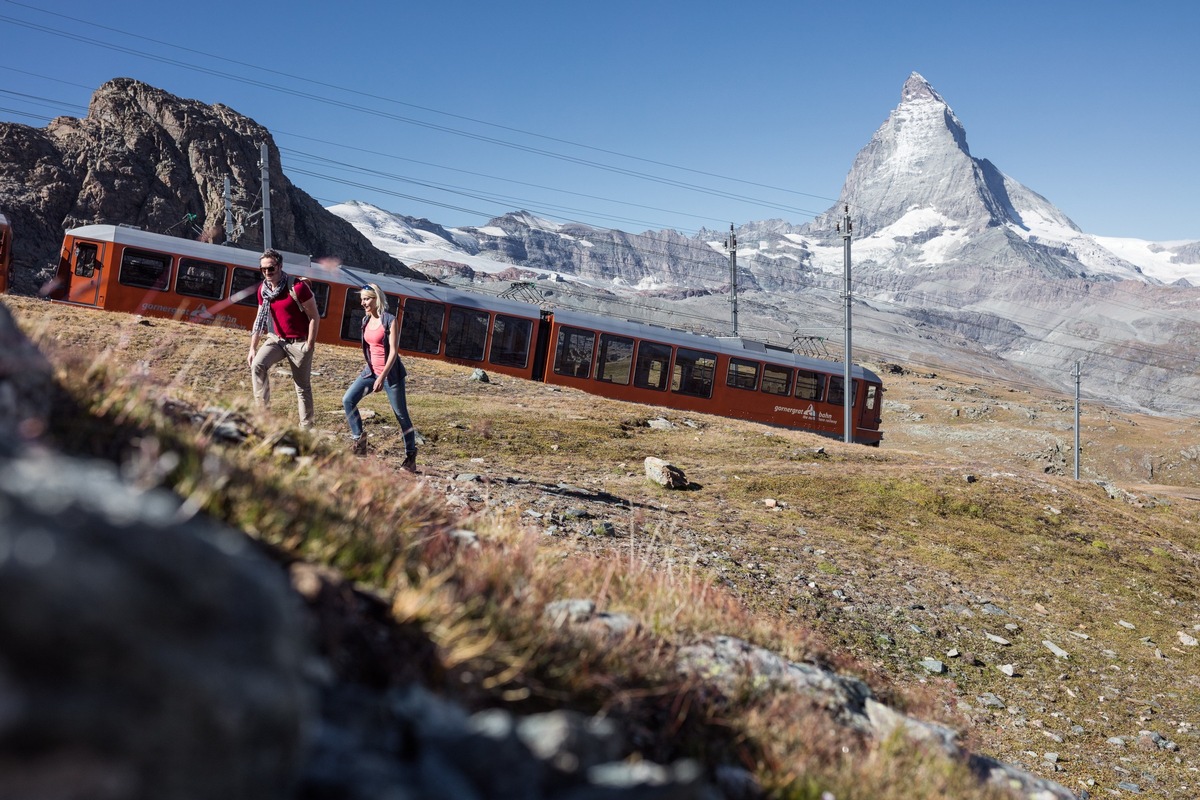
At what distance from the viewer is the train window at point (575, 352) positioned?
28.5m

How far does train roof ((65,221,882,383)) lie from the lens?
26.0 metres

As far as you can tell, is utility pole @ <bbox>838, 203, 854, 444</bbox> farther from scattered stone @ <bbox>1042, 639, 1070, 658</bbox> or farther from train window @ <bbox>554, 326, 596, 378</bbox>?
scattered stone @ <bbox>1042, 639, 1070, 658</bbox>

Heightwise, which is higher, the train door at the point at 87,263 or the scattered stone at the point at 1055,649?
the train door at the point at 87,263

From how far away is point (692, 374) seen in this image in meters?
29.2

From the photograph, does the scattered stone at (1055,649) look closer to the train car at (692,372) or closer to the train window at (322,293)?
the train car at (692,372)

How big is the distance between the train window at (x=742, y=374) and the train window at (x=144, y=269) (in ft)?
69.5

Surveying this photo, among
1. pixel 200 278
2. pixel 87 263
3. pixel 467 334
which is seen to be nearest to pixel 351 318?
pixel 467 334

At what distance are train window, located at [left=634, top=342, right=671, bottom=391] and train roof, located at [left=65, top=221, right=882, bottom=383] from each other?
15.0 inches

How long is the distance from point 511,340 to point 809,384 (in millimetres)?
12659

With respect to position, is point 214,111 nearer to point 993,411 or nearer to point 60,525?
point 993,411

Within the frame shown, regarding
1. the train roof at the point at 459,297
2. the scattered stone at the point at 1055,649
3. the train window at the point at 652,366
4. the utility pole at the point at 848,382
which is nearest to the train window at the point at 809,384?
the train roof at the point at 459,297

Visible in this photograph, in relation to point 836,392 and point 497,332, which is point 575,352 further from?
point 836,392

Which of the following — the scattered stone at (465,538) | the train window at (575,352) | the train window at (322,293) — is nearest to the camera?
the scattered stone at (465,538)

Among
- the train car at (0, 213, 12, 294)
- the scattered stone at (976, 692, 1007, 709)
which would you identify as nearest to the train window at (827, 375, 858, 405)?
the scattered stone at (976, 692, 1007, 709)
